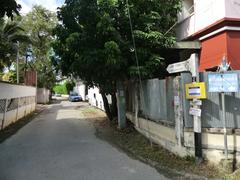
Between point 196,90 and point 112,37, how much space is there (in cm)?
482

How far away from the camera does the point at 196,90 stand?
25.7 feet

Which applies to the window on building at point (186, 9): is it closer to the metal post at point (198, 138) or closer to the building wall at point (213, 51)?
the building wall at point (213, 51)

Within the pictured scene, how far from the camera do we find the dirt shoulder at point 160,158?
7207mm

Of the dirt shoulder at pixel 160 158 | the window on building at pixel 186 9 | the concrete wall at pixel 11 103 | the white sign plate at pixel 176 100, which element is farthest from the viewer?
the concrete wall at pixel 11 103

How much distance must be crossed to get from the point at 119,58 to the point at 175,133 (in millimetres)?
3729

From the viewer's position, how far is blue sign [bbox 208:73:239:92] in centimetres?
725

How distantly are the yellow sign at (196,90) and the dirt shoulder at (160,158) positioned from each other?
1632 mm

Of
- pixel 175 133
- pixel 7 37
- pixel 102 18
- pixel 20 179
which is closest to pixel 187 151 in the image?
pixel 175 133

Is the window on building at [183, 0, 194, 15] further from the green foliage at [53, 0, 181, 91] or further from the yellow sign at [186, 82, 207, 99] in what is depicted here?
the yellow sign at [186, 82, 207, 99]

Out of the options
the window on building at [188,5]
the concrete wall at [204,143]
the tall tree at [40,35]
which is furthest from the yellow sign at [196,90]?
the tall tree at [40,35]

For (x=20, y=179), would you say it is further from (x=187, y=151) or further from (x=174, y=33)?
(x=174, y=33)

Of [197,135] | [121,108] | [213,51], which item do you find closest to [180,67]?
[197,135]

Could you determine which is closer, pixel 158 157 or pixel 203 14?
pixel 158 157

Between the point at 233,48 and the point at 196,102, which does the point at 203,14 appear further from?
the point at 196,102
